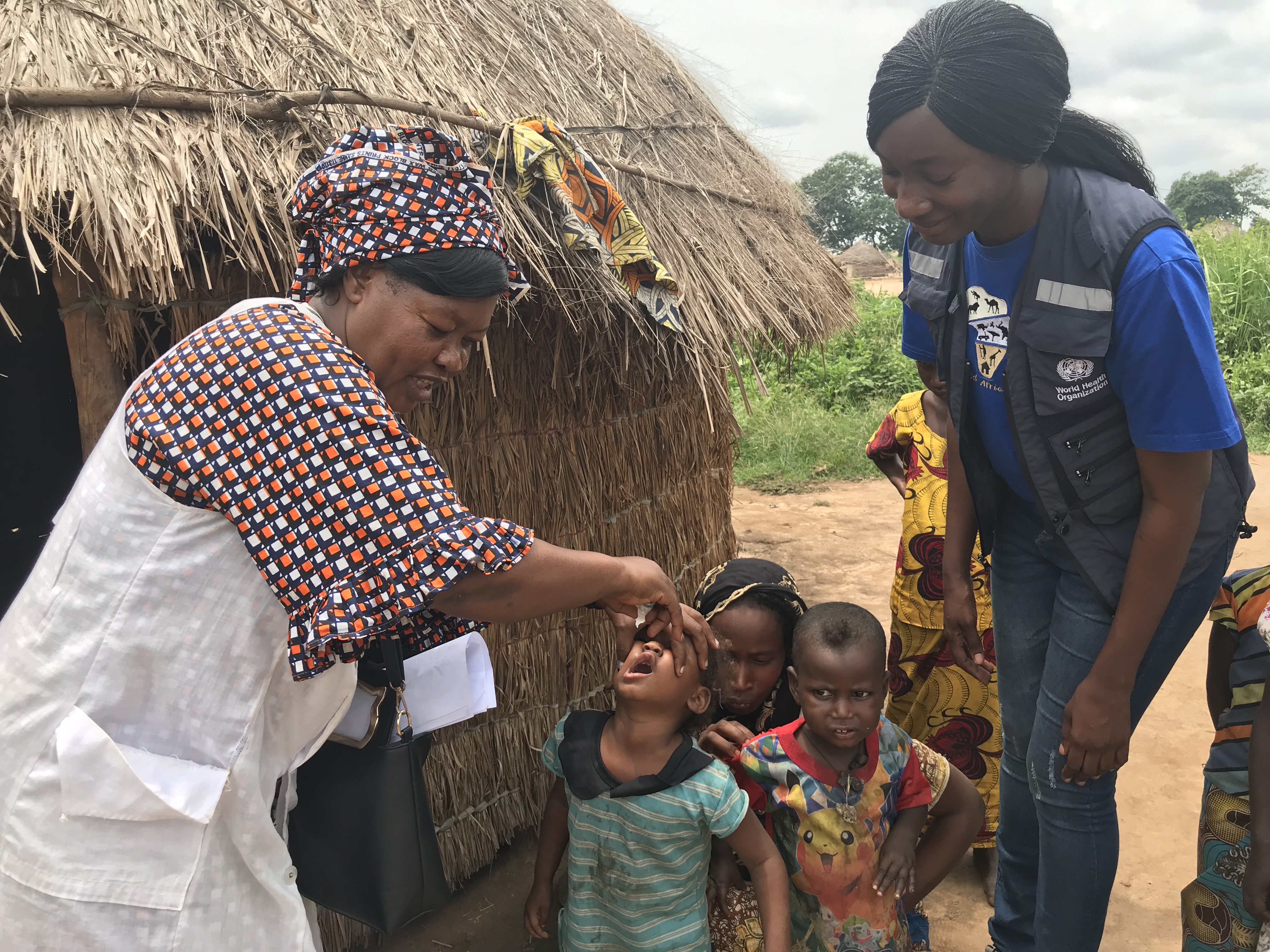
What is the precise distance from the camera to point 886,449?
342cm

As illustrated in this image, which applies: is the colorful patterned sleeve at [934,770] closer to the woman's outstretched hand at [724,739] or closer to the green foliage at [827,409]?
the woman's outstretched hand at [724,739]

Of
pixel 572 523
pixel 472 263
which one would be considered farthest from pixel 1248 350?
pixel 472 263

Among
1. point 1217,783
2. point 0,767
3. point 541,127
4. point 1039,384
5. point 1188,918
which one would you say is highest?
point 541,127

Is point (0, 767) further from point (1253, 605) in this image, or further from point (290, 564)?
point (1253, 605)

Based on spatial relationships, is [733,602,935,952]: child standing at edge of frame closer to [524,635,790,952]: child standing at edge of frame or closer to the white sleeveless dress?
[524,635,790,952]: child standing at edge of frame

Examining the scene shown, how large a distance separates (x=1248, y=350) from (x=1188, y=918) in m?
12.7

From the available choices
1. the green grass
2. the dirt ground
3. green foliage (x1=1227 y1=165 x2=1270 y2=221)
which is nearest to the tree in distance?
green foliage (x1=1227 y1=165 x2=1270 y2=221)

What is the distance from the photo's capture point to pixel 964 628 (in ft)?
7.77

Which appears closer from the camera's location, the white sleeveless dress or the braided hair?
the white sleeveless dress

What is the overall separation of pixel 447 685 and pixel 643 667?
1.66 feet

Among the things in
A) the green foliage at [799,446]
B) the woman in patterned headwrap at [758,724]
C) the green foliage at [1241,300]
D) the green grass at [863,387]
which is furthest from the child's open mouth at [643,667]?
the green foliage at [1241,300]

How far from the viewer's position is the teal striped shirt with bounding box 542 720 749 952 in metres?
2.16

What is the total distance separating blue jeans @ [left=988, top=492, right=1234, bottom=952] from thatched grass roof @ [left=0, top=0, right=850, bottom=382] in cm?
121

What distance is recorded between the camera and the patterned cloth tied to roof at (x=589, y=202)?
2445mm
